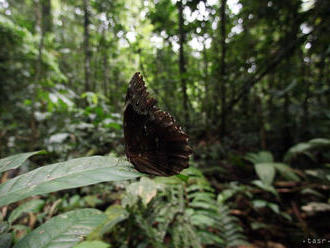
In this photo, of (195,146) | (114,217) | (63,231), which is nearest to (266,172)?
(195,146)

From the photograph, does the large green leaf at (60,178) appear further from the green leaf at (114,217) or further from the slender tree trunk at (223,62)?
the slender tree trunk at (223,62)

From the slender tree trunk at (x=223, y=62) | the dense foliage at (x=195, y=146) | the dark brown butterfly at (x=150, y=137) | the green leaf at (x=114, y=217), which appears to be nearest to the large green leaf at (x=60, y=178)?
the dense foliage at (x=195, y=146)

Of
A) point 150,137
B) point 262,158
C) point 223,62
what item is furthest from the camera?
point 262,158

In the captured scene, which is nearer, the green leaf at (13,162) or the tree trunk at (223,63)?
the green leaf at (13,162)

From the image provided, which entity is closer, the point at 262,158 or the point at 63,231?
the point at 63,231

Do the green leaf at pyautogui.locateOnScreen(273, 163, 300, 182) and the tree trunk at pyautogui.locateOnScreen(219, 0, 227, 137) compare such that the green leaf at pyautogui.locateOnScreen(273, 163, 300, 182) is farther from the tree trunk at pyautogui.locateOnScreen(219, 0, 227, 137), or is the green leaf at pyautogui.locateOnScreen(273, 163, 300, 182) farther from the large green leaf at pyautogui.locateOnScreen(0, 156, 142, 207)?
the large green leaf at pyautogui.locateOnScreen(0, 156, 142, 207)

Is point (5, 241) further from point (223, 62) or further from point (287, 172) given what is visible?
point (287, 172)

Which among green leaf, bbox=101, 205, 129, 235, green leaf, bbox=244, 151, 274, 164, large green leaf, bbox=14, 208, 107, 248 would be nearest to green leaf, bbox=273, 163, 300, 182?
green leaf, bbox=244, 151, 274, 164
